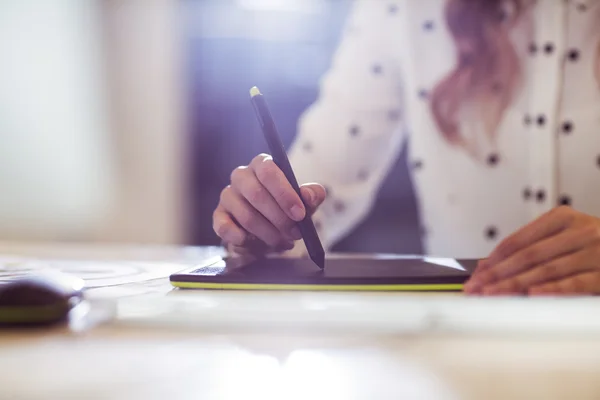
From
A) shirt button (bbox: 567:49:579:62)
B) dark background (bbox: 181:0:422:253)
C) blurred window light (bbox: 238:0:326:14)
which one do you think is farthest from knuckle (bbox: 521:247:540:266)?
blurred window light (bbox: 238:0:326:14)

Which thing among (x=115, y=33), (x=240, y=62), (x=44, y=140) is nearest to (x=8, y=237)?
(x=44, y=140)

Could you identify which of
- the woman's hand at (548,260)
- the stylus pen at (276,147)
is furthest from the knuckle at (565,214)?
the stylus pen at (276,147)

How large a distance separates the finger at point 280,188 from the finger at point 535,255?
0.52 ft

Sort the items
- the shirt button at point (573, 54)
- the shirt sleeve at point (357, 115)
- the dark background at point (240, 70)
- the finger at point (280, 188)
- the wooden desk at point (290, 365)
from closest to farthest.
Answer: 1. the wooden desk at point (290, 365)
2. the finger at point (280, 188)
3. the shirt button at point (573, 54)
4. the shirt sleeve at point (357, 115)
5. the dark background at point (240, 70)

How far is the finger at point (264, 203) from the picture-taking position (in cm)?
53

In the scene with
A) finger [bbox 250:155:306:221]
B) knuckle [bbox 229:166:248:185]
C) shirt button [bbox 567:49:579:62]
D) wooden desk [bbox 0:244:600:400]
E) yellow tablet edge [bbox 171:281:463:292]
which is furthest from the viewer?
shirt button [bbox 567:49:579:62]

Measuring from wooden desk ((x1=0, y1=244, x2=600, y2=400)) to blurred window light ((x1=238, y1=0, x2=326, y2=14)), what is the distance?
1525 mm

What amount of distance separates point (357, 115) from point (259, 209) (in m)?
0.56

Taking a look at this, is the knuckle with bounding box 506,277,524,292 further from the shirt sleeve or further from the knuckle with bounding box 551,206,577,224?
the shirt sleeve

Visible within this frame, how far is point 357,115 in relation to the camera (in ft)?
3.42

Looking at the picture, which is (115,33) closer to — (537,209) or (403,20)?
(403,20)

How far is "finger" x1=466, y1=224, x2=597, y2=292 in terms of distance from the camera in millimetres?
381

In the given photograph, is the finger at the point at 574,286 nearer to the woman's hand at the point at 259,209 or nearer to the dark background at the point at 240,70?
the woman's hand at the point at 259,209

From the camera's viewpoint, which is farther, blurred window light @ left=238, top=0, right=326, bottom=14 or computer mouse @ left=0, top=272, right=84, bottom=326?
blurred window light @ left=238, top=0, right=326, bottom=14
